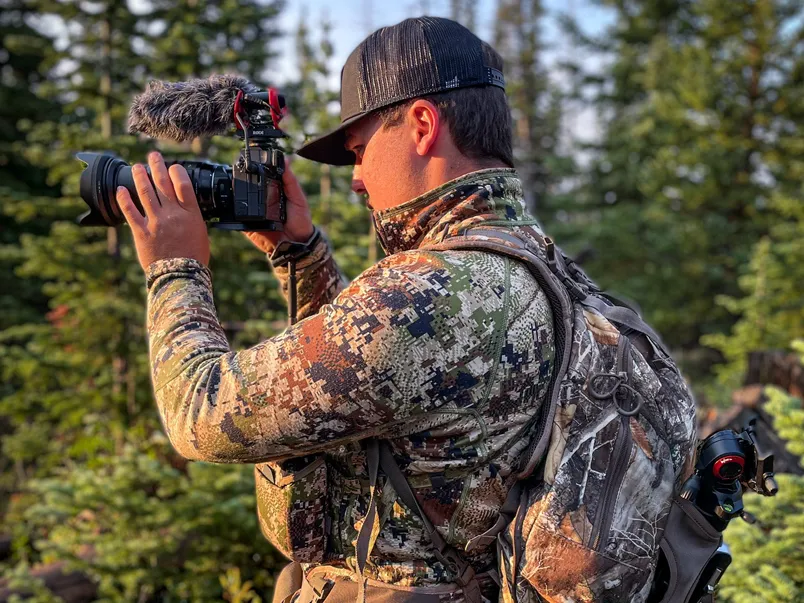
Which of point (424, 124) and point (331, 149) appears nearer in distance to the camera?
point (424, 124)

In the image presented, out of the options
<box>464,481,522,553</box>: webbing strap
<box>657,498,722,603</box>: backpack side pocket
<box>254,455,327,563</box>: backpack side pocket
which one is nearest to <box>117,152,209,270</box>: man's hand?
<box>254,455,327,563</box>: backpack side pocket

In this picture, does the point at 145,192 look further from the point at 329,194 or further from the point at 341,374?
the point at 329,194

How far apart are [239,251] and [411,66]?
19.2 ft

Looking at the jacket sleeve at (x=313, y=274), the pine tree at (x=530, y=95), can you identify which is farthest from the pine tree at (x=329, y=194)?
the pine tree at (x=530, y=95)

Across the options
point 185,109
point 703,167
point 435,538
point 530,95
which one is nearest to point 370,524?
point 435,538

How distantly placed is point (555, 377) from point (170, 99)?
1333mm

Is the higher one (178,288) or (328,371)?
(178,288)

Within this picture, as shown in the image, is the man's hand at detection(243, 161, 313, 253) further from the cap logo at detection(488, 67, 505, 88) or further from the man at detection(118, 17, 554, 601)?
the cap logo at detection(488, 67, 505, 88)

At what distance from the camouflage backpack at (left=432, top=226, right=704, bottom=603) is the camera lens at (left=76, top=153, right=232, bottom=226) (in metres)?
0.71

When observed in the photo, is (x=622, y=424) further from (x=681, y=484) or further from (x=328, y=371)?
(x=328, y=371)

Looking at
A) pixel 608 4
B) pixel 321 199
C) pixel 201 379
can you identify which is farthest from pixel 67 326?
pixel 608 4

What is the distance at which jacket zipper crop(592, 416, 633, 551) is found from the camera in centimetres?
157

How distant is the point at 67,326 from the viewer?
7566mm

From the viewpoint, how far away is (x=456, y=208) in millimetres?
1706
